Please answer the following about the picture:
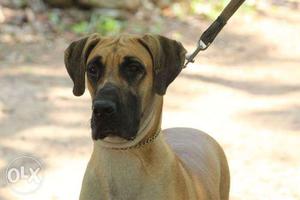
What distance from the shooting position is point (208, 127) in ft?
25.2

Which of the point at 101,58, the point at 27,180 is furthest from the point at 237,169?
the point at 101,58

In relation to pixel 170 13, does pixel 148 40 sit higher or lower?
higher

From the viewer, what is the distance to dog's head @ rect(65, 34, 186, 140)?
11.2 ft

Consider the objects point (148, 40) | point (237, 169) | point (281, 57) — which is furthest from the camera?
point (281, 57)

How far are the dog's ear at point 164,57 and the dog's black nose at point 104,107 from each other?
0.32 m

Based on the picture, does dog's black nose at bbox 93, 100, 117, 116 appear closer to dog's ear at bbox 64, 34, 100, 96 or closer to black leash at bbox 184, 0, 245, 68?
dog's ear at bbox 64, 34, 100, 96

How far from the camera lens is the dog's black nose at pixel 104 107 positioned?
3.36 m

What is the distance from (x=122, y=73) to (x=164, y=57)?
0.95 ft

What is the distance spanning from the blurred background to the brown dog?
2.44m

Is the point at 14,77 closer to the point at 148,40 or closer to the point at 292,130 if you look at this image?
the point at 292,130

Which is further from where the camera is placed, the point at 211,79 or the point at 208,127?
the point at 211,79

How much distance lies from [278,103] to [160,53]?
16.0 ft

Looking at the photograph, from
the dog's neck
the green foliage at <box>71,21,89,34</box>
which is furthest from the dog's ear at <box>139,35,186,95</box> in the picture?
the green foliage at <box>71,21,89,34</box>

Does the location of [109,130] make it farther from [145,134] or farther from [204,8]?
[204,8]
